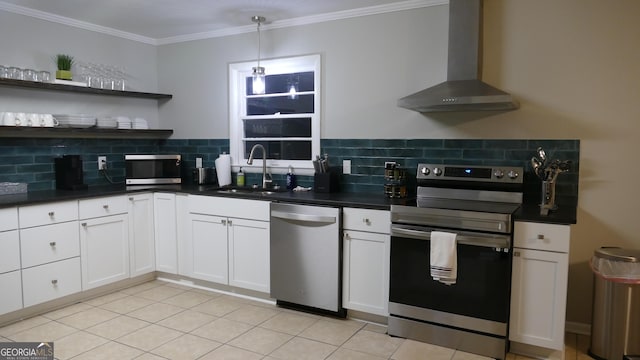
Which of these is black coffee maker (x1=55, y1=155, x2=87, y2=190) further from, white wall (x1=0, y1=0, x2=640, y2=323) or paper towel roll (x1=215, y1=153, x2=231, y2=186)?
paper towel roll (x1=215, y1=153, x2=231, y2=186)

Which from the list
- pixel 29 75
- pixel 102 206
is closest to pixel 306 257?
pixel 102 206

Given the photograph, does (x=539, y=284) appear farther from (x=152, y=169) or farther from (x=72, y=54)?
(x=72, y=54)

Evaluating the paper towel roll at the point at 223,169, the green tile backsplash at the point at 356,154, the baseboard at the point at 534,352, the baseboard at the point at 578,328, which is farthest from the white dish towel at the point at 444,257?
the paper towel roll at the point at 223,169

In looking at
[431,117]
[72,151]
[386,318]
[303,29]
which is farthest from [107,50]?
[386,318]

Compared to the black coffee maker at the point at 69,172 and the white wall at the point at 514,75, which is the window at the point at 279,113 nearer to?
the white wall at the point at 514,75

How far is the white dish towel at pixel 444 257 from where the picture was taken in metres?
2.78

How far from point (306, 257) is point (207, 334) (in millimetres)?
892

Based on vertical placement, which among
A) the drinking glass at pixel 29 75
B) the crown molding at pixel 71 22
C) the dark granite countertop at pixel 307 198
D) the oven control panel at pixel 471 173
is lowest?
the dark granite countertop at pixel 307 198

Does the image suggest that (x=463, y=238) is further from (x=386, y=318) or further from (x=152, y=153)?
(x=152, y=153)

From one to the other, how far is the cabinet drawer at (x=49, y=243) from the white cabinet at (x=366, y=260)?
219cm

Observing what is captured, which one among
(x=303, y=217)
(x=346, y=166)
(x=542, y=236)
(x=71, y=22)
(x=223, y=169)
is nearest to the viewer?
(x=542, y=236)

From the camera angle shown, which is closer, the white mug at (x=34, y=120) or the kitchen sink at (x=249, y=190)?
the white mug at (x=34, y=120)

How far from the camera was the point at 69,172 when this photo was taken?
13.0 ft

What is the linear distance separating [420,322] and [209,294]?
6.26 ft
